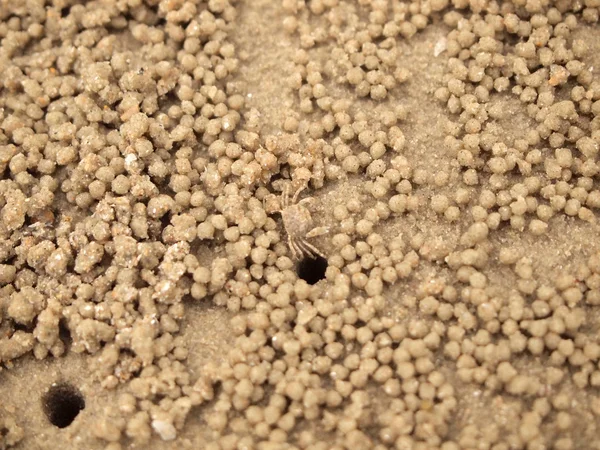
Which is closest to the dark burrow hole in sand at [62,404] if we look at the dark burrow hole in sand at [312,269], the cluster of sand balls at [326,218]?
the cluster of sand balls at [326,218]

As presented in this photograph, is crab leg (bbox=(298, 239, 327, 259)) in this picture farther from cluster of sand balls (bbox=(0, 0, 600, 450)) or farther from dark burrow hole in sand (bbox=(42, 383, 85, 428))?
dark burrow hole in sand (bbox=(42, 383, 85, 428))

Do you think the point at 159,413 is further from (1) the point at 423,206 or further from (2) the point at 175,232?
(1) the point at 423,206

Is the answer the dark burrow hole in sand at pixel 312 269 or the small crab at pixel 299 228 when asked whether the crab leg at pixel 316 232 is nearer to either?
the small crab at pixel 299 228

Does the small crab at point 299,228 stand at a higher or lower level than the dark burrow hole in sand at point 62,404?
higher

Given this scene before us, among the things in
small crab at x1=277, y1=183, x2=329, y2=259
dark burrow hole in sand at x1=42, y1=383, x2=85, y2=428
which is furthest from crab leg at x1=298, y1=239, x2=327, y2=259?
dark burrow hole in sand at x1=42, y1=383, x2=85, y2=428

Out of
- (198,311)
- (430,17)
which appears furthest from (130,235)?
(430,17)

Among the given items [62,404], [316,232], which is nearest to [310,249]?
[316,232]
